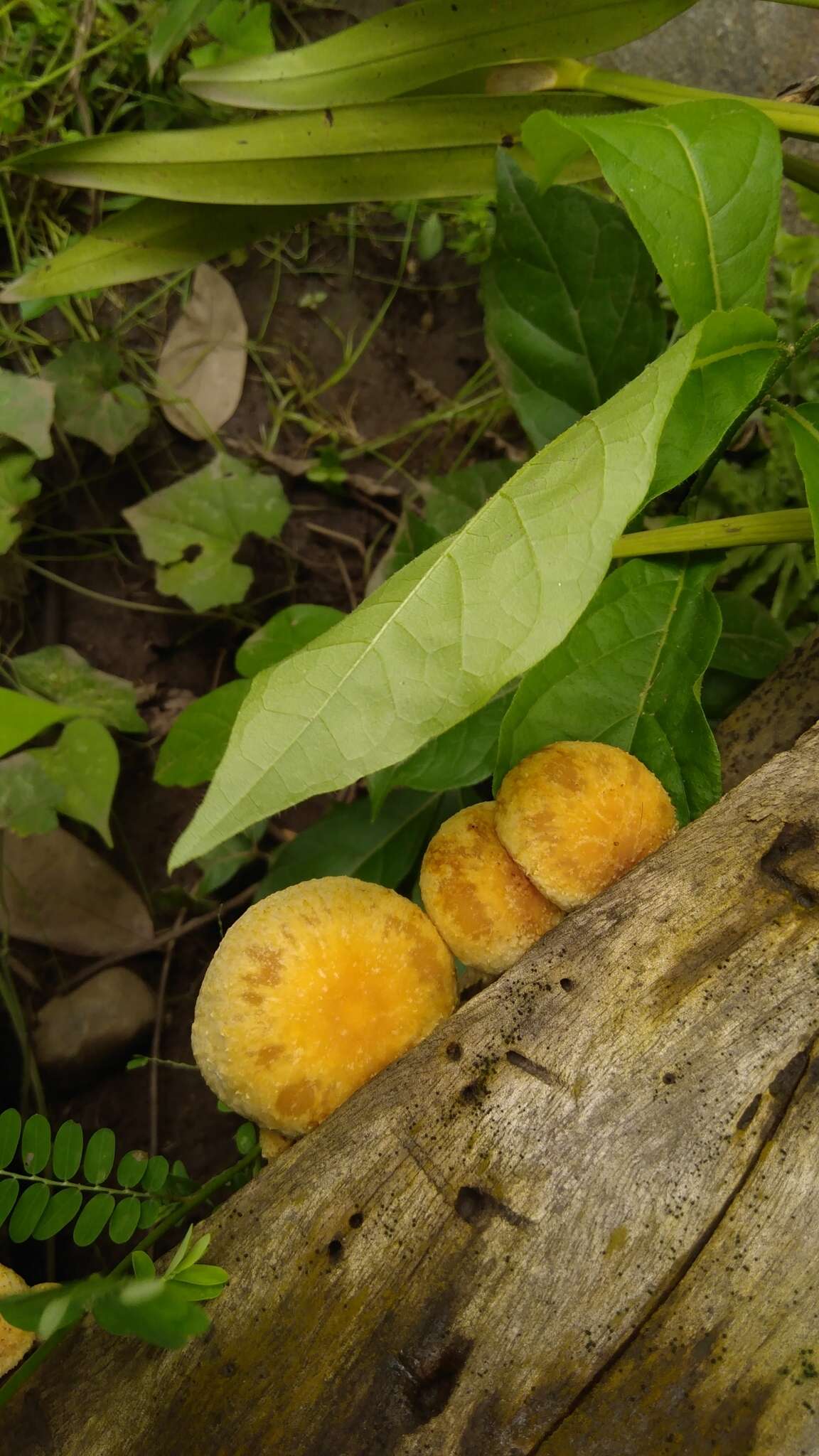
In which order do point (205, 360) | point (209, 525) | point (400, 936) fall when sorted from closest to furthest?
point (400, 936), point (209, 525), point (205, 360)

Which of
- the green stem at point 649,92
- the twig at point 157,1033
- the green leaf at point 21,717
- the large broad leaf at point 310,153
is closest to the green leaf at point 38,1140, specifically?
the green leaf at point 21,717

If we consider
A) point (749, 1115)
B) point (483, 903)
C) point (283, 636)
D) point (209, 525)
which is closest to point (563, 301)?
point (283, 636)

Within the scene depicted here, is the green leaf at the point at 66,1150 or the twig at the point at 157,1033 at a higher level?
the green leaf at the point at 66,1150

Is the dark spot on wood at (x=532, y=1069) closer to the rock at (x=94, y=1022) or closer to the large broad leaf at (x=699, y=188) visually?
the large broad leaf at (x=699, y=188)

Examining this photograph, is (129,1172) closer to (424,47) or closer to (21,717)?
(21,717)

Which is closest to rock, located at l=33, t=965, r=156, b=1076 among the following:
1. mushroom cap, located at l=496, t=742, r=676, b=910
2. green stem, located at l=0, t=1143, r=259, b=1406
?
green stem, located at l=0, t=1143, r=259, b=1406

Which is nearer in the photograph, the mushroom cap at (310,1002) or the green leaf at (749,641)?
the mushroom cap at (310,1002)

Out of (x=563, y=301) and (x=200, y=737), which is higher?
(x=563, y=301)
